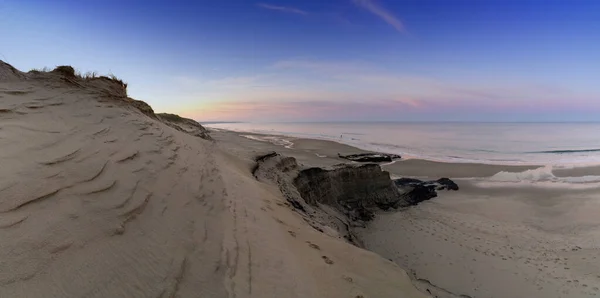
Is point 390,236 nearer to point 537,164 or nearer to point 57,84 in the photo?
point 57,84

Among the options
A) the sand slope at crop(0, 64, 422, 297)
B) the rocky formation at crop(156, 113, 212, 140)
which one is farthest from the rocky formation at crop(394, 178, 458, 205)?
the sand slope at crop(0, 64, 422, 297)

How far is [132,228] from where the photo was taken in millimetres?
3174

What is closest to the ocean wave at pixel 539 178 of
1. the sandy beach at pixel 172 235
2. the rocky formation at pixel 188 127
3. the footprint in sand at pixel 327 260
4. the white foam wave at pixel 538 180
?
the white foam wave at pixel 538 180

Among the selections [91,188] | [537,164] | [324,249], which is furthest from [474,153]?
[91,188]

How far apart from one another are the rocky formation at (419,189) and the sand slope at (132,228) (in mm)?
9394

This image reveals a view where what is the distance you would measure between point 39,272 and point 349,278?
114 inches

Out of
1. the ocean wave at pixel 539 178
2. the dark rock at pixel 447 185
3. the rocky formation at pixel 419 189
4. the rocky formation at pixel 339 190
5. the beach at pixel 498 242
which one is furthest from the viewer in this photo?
the ocean wave at pixel 539 178

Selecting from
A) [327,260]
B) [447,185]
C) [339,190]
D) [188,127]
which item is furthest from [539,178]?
[327,260]

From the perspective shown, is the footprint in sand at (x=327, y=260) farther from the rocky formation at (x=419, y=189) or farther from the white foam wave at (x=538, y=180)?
the white foam wave at (x=538, y=180)

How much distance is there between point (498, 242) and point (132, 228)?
10205 mm

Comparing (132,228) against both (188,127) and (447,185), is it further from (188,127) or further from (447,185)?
(447,185)

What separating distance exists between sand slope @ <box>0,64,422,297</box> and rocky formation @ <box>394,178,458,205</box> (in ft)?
30.8

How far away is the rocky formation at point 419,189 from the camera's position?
13.9 metres

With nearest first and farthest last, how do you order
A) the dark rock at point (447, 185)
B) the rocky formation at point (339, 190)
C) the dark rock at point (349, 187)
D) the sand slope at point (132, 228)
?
the sand slope at point (132, 228) → the rocky formation at point (339, 190) → the dark rock at point (349, 187) → the dark rock at point (447, 185)
